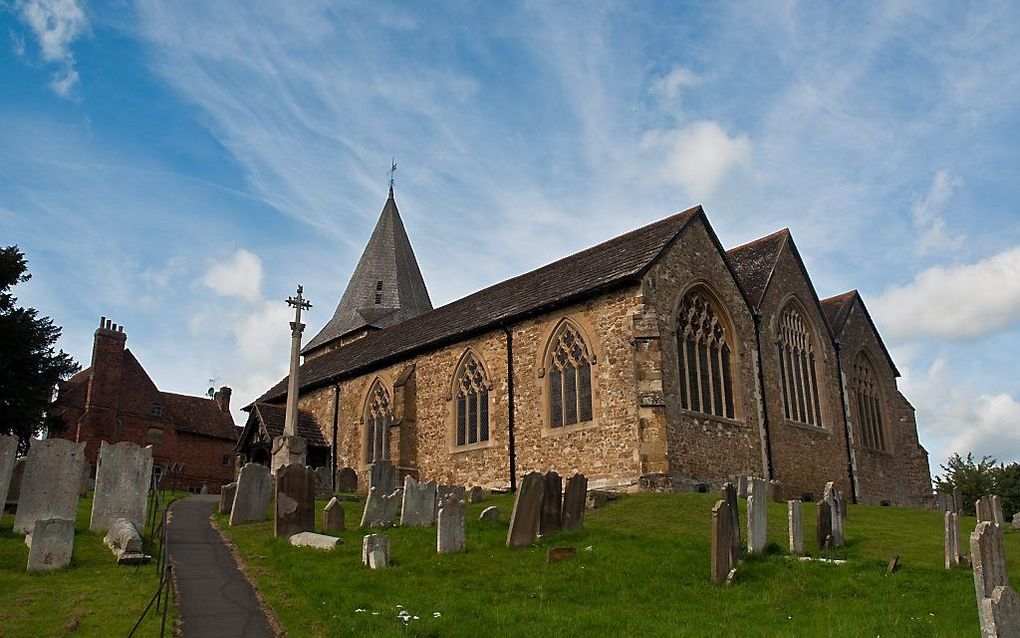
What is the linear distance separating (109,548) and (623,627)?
8738 mm

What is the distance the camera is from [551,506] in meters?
14.7

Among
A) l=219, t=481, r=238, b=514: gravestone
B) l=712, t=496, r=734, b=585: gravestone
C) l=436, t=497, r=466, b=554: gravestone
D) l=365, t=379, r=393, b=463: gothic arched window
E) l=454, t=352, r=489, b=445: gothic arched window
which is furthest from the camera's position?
l=365, t=379, r=393, b=463: gothic arched window

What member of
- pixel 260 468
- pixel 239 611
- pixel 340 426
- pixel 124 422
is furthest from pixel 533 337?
pixel 124 422

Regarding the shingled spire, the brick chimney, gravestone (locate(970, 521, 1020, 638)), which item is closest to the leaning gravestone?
gravestone (locate(970, 521, 1020, 638))

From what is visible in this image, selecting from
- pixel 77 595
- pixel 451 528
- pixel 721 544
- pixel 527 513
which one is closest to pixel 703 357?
pixel 527 513

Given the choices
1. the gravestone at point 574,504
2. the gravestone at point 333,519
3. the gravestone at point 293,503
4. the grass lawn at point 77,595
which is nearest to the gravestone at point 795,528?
the gravestone at point 574,504

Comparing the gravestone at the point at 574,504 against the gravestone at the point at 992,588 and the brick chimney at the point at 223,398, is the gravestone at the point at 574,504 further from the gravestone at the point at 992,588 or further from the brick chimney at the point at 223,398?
the brick chimney at the point at 223,398

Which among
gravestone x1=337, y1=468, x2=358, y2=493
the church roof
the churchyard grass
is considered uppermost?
the church roof

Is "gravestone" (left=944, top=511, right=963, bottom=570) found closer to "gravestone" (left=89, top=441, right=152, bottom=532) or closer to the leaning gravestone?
"gravestone" (left=89, top=441, right=152, bottom=532)

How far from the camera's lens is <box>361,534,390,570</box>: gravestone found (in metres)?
12.4

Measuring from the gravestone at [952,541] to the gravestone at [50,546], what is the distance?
1306 centimetres

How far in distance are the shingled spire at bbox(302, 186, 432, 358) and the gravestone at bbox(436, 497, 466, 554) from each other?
1218 inches

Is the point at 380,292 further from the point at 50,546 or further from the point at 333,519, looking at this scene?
the point at 50,546

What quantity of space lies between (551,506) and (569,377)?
9.04m
